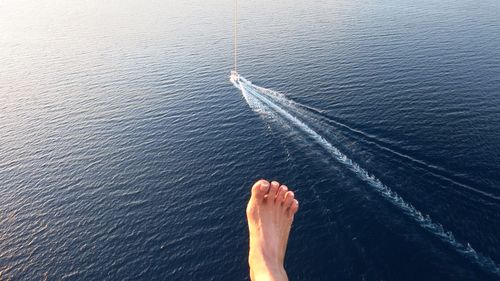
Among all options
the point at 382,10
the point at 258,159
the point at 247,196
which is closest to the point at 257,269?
the point at 247,196

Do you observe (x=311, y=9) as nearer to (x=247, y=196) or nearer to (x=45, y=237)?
(x=247, y=196)

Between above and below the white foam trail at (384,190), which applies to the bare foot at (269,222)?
above

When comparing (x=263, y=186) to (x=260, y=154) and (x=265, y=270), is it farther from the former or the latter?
(x=260, y=154)

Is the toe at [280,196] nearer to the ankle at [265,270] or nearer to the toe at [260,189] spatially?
the toe at [260,189]

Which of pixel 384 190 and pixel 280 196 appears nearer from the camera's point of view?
pixel 280 196

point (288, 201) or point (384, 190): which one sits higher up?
point (288, 201)

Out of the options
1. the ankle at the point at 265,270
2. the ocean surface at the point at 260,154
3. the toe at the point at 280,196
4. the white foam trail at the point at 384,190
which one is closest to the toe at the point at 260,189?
the toe at the point at 280,196

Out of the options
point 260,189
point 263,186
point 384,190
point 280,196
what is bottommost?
point 384,190

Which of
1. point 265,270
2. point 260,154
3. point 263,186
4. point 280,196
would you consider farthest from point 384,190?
point 265,270
